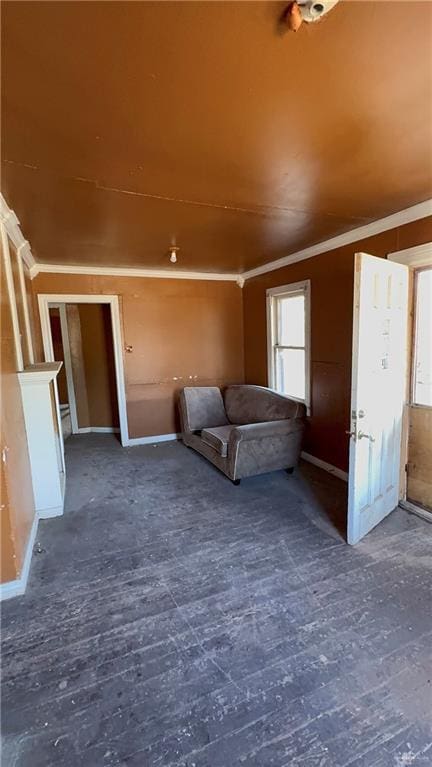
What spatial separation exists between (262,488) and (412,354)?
5.83ft

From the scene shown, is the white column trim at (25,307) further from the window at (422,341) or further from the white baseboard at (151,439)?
the window at (422,341)

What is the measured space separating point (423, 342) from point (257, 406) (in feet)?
6.03

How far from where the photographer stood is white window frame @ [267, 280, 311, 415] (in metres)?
3.82

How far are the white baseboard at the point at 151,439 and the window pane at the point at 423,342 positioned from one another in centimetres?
323

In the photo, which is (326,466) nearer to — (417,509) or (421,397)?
(417,509)

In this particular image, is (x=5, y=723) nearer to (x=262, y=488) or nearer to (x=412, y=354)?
(x=262, y=488)

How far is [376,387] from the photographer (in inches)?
95.0

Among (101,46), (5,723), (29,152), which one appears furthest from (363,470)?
(29,152)

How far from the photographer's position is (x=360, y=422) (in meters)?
2.29

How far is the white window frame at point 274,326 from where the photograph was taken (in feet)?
12.5

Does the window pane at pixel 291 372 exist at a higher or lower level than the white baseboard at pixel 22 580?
higher

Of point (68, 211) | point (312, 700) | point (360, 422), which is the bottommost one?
point (312, 700)

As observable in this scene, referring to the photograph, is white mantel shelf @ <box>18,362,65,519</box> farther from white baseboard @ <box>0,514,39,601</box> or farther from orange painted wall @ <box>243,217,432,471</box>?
orange painted wall @ <box>243,217,432,471</box>

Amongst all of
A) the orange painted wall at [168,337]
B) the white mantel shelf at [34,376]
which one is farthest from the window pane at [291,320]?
the white mantel shelf at [34,376]
